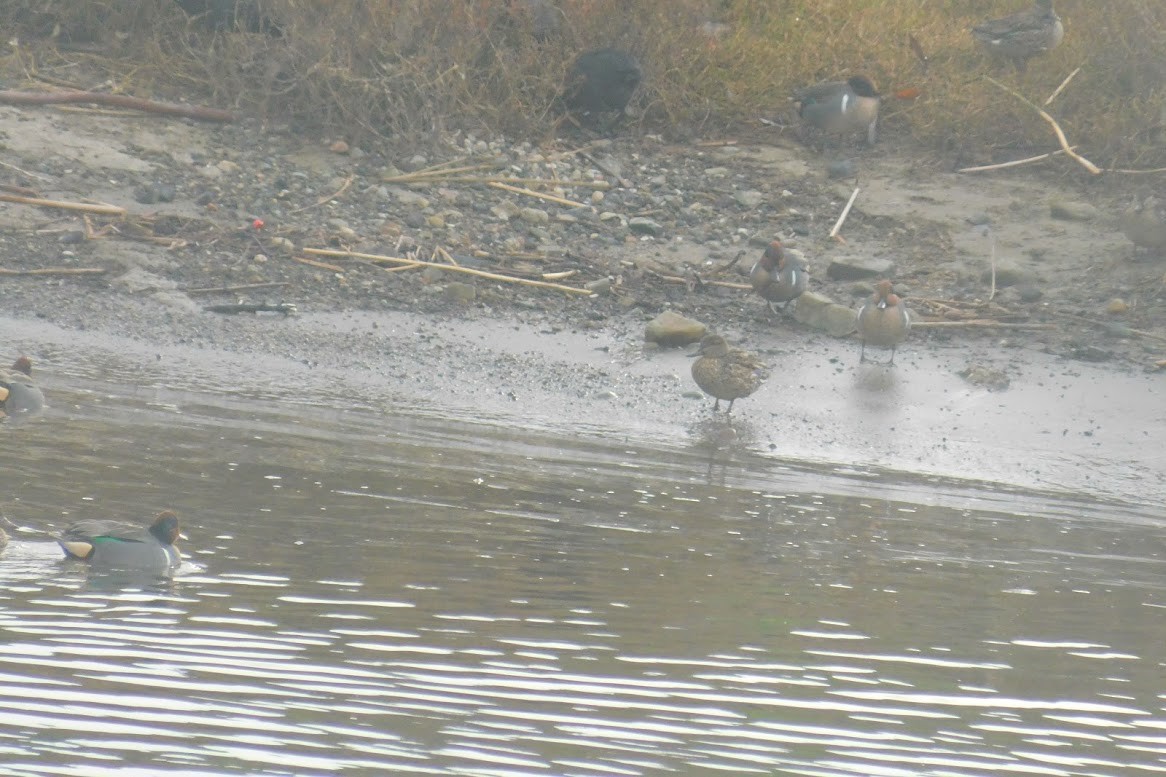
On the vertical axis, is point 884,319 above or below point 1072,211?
below

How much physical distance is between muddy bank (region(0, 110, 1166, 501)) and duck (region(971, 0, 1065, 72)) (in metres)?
1.51

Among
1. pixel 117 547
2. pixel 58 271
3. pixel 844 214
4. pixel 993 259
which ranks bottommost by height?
pixel 58 271

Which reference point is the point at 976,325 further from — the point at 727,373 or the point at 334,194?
the point at 334,194

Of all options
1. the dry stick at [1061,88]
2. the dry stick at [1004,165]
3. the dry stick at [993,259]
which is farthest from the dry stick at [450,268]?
the dry stick at [1061,88]

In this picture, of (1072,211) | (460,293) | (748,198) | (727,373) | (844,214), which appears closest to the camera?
(727,373)

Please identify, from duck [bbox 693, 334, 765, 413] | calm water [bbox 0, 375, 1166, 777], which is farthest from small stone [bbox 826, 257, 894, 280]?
calm water [bbox 0, 375, 1166, 777]

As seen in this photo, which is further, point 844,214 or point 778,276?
point 844,214

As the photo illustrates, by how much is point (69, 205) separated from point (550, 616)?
7669mm

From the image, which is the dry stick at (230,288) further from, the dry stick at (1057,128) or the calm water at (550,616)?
the dry stick at (1057,128)

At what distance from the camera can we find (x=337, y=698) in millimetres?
4613

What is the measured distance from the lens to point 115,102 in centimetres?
1366

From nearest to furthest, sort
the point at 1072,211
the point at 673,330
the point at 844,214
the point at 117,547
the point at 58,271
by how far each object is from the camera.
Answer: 1. the point at 117,547
2. the point at 673,330
3. the point at 58,271
4. the point at 1072,211
5. the point at 844,214

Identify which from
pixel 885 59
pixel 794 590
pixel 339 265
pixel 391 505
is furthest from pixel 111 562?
pixel 885 59

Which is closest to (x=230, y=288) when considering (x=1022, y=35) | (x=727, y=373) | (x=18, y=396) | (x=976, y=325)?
(x=18, y=396)
